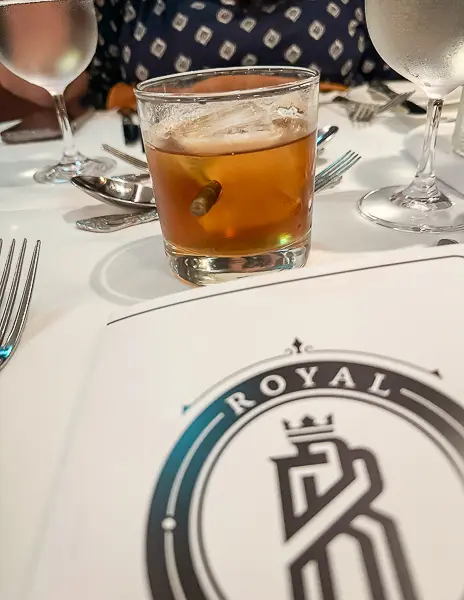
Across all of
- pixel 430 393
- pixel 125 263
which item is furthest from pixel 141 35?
pixel 430 393

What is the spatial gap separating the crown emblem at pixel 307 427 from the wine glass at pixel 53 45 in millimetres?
571

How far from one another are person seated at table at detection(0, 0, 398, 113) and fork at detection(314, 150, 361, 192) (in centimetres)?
79

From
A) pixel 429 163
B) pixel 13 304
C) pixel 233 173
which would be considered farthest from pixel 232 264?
pixel 429 163

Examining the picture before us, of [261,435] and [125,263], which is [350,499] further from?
[125,263]

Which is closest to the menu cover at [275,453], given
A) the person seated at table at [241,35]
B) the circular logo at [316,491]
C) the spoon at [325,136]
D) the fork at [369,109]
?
the circular logo at [316,491]

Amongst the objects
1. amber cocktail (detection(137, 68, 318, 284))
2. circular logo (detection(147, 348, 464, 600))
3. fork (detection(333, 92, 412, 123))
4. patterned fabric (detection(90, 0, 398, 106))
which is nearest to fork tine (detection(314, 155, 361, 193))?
amber cocktail (detection(137, 68, 318, 284))

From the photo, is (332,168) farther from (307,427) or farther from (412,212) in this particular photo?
(307,427)

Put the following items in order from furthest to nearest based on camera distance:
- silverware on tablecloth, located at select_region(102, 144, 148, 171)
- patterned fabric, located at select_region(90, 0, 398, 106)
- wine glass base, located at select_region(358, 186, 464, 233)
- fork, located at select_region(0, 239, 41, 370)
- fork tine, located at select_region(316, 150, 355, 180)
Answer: patterned fabric, located at select_region(90, 0, 398, 106), silverware on tablecloth, located at select_region(102, 144, 148, 171), fork tine, located at select_region(316, 150, 355, 180), wine glass base, located at select_region(358, 186, 464, 233), fork, located at select_region(0, 239, 41, 370)

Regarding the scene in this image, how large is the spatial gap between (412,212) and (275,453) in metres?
0.38

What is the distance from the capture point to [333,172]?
638mm

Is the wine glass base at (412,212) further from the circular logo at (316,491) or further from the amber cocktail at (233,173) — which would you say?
the circular logo at (316,491)

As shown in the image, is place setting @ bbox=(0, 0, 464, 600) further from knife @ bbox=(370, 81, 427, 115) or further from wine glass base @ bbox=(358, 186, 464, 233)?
knife @ bbox=(370, 81, 427, 115)

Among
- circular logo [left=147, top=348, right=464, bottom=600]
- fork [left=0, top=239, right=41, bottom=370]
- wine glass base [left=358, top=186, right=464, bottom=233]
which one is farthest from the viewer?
wine glass base [left=358, top=186, right=464, bottom=233]

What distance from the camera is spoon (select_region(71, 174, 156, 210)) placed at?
1.95 ft
